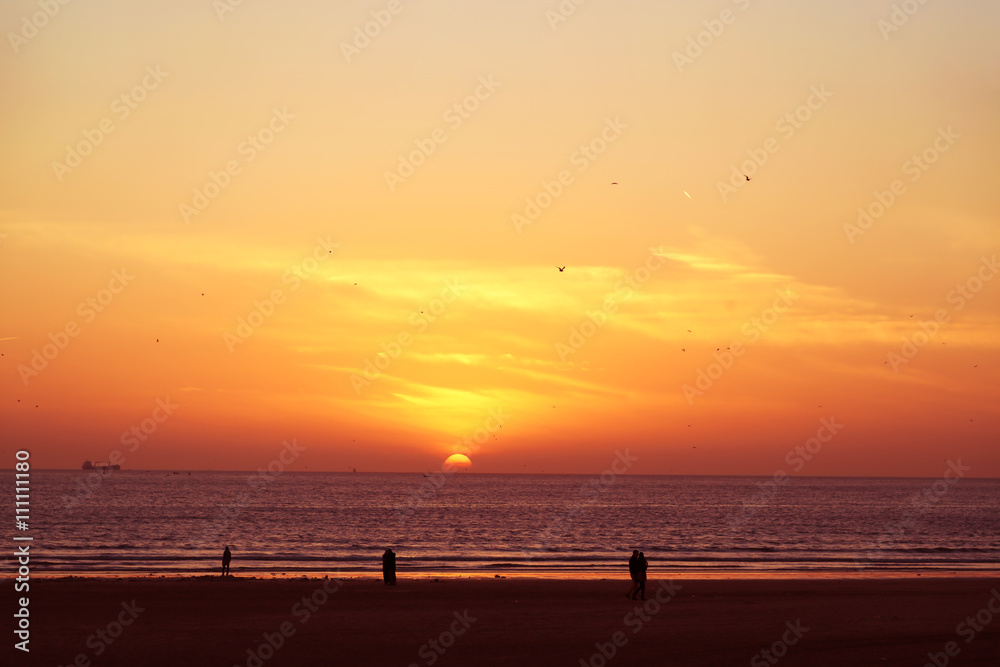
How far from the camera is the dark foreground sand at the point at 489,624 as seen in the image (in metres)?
22.9

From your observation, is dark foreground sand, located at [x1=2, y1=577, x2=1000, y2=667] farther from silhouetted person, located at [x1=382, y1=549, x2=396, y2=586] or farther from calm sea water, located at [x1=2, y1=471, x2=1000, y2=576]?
calm sea water, located at [x1=2, y1=471, x2=1000, y2=576]

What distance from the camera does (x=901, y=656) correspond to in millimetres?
23078

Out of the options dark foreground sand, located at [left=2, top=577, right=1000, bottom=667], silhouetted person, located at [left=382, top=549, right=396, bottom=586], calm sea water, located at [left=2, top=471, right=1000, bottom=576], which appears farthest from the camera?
calm sea water, located at [left=2, top=471, right=1000, bottom=576]

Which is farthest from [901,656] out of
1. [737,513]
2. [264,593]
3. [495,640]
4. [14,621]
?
[737,513]

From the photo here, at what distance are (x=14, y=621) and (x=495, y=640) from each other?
49.8 feet

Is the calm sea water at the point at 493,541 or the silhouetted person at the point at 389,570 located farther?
the calm sea water at the point at 493,541

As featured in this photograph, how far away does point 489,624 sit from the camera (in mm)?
27984

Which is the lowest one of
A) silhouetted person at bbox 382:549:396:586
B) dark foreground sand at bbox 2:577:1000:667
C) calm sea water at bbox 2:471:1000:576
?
dark foreground sand at bbox 2:577:1000:667

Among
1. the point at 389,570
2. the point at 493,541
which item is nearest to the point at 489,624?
the point at 389,570

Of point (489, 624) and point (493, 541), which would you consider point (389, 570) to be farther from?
point (493, 541)

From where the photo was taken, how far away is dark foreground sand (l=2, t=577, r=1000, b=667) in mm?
22938

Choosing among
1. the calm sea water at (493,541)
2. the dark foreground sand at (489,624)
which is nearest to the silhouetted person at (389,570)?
the dark foreground sand at (489,624)

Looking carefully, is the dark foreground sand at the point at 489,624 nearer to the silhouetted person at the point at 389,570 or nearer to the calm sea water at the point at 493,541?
the silhouetted person at the point at 389,570

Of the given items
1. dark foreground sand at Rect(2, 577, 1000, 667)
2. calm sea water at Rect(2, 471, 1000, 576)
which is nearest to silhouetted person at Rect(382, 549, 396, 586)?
dark foreground sand at Rect(2, 577, 1000, 667)
